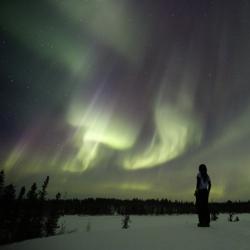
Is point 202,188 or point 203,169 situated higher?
point 203,169

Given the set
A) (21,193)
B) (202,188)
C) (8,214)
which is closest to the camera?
(202,188)

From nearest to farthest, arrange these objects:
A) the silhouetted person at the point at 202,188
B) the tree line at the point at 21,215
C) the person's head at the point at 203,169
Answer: the silhouetted person at the point at 202,188
the person's head at the point at 203,169
the tree line at the point at 21,215

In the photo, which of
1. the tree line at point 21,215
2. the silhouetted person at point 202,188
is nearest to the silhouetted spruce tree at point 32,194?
the tree line at point 21,215

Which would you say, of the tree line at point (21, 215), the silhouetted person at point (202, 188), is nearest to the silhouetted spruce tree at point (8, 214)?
the tree line at point (21, 215)

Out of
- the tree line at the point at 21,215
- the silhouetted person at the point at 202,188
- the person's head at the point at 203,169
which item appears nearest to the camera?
the silhouetted person at the point at 202,188

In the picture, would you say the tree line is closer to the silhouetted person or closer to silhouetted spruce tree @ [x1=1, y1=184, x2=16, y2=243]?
silhouetted spruce tree @ [x1=1, y1=184, x2=16, y2=243]

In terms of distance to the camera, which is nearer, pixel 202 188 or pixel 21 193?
pixel 202 188

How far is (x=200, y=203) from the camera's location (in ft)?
40.5

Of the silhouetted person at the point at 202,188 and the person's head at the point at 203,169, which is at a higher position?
the person's head at the point at 203,169

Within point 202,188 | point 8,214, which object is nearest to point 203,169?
point 202,188

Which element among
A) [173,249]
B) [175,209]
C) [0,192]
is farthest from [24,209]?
[175,209]

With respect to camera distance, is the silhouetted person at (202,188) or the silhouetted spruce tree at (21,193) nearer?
the silhouetted person at (202,188)

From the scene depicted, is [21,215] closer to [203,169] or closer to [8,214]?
[8,214]

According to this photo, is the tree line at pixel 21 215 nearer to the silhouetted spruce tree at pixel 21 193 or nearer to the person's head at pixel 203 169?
the silhouetted spruce tree at pixel 21 193
